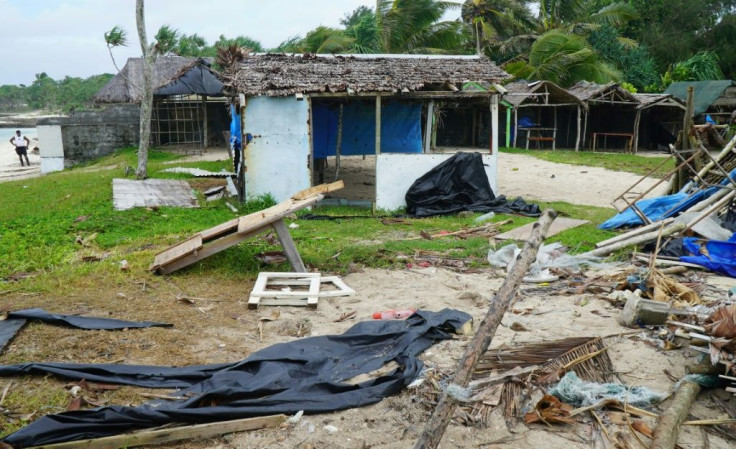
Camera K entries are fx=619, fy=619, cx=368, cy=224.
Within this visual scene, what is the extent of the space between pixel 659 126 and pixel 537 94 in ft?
21.5

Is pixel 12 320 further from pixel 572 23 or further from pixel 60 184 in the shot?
pixel 572 23

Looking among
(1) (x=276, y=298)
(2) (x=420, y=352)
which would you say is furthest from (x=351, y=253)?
(2) (x=420, y=352)

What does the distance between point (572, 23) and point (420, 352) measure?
27996 mm

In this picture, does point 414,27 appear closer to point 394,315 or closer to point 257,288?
point 257,288

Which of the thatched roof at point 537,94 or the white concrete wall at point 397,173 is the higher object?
the thatched roof at point 537,94

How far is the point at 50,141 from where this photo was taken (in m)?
21.7

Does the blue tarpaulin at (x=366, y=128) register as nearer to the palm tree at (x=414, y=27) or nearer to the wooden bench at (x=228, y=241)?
the wooden bench at (x=228, y=241)

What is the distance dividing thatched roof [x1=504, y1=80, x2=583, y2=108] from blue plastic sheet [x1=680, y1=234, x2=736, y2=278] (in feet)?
54.1

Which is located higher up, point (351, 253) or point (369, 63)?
point (369, 63)

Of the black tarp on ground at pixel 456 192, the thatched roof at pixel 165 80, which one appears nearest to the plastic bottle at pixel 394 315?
the black tarp on ground at pixel 456 192

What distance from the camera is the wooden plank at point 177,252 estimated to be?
763cm

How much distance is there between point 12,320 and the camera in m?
5.85

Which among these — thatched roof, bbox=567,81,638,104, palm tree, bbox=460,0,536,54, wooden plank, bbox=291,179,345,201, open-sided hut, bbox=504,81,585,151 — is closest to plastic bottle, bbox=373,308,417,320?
wooden plank, bbox=291,179,345,201

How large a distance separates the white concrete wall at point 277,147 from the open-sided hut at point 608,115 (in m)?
15.0
